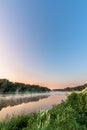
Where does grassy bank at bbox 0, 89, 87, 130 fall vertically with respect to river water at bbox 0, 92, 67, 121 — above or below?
below

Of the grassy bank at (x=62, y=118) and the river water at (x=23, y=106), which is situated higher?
the river water at (x=23, y=106)

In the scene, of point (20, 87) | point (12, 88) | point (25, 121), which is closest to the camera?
point (25, 121)

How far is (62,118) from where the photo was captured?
348 inches

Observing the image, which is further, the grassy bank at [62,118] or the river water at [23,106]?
the river water at [23,106]

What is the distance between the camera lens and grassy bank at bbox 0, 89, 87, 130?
8.15 meters

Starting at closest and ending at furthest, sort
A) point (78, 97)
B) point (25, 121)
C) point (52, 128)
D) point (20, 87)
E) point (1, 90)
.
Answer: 1. point (52, 128)
2. point (78, 97)
3. point (25, 121)
4. point (1, 90)
5. point (20, 87)

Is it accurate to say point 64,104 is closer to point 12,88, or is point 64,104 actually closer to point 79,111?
point 79,111

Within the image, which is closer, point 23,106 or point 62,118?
point 62,118

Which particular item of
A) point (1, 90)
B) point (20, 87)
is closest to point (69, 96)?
point (1, 90)

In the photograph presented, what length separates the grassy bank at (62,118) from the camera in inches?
321

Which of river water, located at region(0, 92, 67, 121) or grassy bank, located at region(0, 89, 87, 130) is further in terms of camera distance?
river water, located at region(0, 92, 67, 121)

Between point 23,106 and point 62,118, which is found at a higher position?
point 23,106

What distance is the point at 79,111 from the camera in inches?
420

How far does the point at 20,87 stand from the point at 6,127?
128 meters
